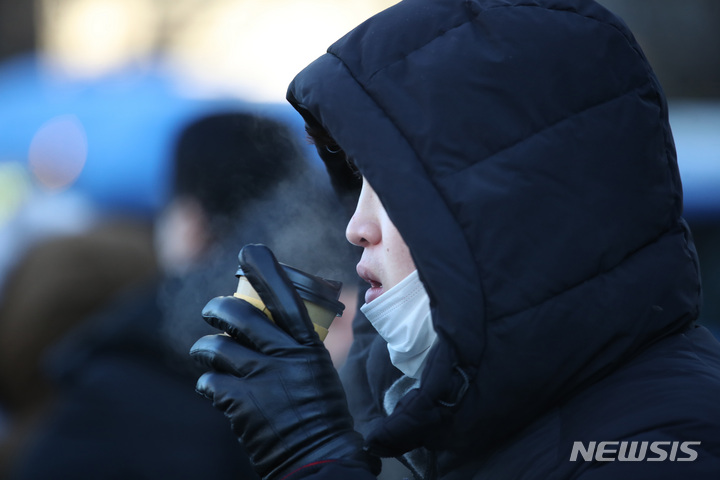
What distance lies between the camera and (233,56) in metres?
7.73

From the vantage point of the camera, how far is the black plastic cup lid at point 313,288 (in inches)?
66.8

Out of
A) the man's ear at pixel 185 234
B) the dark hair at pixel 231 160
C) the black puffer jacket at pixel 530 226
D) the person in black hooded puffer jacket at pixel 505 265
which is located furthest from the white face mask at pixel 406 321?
the man's ear at pixel 185 234

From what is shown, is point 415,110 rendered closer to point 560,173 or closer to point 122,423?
point 560,173

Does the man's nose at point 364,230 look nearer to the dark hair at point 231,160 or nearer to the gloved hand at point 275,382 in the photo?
the gloved hand at point 275,382

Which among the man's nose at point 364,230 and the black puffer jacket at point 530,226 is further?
the man's nose at point 364,230

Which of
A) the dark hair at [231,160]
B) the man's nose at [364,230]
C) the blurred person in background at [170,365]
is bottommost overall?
the blurred person in background at [170,365]

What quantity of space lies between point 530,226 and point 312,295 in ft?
1.58

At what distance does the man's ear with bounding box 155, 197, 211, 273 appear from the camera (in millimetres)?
2830

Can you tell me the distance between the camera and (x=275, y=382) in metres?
1.61

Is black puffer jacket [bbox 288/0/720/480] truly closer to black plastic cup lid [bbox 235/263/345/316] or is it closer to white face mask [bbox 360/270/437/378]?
white face mask [bbox 360/270/437/378]

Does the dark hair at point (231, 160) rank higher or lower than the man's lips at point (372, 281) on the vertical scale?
higher

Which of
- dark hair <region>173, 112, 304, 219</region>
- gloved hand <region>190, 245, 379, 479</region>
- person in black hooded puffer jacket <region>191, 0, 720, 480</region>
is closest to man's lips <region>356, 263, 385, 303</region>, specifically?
person in black hooded puffer jacket <region>191, 0, 720, 480</region>

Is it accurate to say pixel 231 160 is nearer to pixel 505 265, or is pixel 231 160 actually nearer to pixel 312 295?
pixel 312 295

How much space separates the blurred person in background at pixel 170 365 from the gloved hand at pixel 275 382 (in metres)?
0.80
